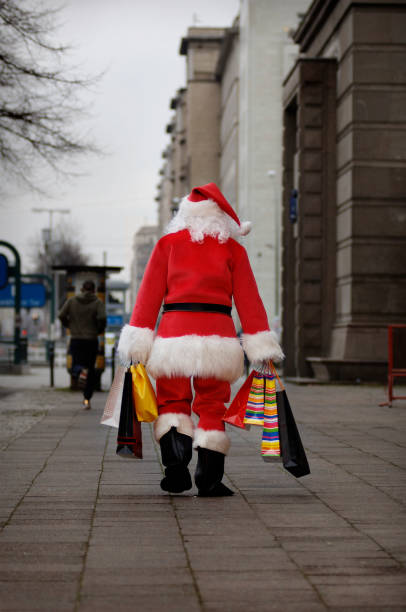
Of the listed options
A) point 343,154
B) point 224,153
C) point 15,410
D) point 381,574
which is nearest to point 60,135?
point 343,154

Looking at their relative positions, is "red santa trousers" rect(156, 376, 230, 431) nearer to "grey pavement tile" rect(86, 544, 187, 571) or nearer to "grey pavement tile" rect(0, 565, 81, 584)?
"grey pavement tile" rect(86, 544, 187, 571)

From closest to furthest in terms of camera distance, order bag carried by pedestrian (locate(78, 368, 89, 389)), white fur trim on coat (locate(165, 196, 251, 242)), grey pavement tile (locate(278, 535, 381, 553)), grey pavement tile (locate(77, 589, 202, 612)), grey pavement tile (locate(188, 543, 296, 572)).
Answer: grey pavement tile (locate(77, 589, 202, 612)) < grey pavement tile (locate(188, 543, 296, 572)) < grey pavement tile (locate(278, 535, 381, 553)) < white fur trim on coat (locate(165, 196, 251, 242)) < bag carried by pedestrian (locate(78, 368, 89, 389))

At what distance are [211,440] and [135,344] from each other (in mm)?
757

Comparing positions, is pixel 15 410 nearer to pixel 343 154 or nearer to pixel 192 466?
pixel 192 466

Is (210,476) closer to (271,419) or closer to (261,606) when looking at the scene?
(271,419)

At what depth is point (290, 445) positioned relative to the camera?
244 inches

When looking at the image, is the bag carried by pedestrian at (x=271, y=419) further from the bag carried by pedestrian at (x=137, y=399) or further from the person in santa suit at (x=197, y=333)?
the bag carried by pedestrian at (x=137, y=399)

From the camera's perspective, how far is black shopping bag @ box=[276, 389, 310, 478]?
6.16 metres

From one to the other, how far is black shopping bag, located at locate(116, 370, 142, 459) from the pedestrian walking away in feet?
26.4

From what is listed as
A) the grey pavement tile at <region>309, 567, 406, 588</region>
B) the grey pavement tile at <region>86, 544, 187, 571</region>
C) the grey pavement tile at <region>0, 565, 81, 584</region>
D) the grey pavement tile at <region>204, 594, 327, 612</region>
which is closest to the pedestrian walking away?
the grey pavement tile at <region>86, 544, 187, 571</region>

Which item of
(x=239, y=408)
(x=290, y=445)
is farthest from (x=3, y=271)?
(x=290, y=445)

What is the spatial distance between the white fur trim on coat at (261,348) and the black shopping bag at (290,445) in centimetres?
27

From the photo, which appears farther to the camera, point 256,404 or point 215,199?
point 215,199

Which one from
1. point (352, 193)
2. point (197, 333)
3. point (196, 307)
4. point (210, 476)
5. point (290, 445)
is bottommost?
point (210, 476)
